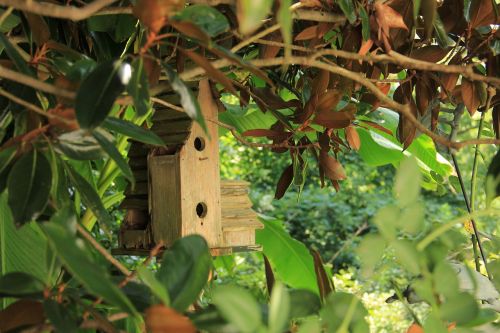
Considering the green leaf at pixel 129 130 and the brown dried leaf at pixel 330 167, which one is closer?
the green leaf at pixel 129 130

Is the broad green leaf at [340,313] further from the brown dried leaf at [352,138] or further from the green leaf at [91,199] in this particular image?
the brown dried leaf at [352,138]

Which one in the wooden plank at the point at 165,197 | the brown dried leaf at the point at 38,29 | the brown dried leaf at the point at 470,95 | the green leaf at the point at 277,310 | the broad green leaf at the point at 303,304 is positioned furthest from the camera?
the wooden plank at the point at 165,197

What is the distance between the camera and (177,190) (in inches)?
40.6

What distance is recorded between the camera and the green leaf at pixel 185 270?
36 cm

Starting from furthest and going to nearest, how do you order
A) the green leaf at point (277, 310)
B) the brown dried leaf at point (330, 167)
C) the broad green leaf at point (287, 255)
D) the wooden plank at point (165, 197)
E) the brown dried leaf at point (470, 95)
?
the broad green leaf at point (287, 255) → the wooden plank at point (165, 197) → the brown dried leaf at point (330, 167) → the brown dried leaf at point (470, 95) → the green leaf at point (277, 310)

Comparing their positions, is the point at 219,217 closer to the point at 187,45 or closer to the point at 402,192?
the point at 187,45

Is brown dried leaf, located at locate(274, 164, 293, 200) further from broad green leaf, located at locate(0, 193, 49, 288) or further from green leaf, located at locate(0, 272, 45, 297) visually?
green leaf, located at locate(0, 272, 45, 297)

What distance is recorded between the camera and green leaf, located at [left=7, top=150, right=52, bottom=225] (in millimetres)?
456

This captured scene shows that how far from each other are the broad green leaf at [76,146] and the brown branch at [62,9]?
71 millimetres

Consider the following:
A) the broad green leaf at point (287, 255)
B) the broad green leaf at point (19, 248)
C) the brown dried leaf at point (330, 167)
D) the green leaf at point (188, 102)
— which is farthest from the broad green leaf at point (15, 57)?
the broad green leaf at point (287, 255)

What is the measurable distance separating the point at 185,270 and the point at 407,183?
0.38 feet

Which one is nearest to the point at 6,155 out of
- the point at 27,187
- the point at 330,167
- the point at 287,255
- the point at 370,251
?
the point at 27,187

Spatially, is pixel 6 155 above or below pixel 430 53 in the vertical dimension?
below

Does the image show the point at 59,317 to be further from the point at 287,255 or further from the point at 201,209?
the point at 287,255
